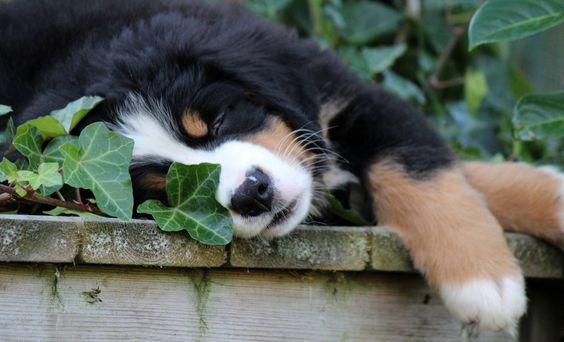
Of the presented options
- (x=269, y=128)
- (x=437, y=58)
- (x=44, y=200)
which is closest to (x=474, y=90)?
(x=437, y=58)

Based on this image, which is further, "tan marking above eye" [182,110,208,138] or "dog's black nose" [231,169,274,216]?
"tan marking above eye" [182,110,208,138]

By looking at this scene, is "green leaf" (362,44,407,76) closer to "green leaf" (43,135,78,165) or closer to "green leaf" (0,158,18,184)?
"green leaf" (43,135,78,165)

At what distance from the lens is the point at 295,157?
2.87 metres

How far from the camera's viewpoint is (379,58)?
16.6ft

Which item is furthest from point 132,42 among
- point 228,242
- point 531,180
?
point 531,180

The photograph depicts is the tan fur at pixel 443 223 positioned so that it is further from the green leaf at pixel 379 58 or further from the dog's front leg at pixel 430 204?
the green leaf at pixel 379 58

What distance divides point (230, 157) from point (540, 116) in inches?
46.1

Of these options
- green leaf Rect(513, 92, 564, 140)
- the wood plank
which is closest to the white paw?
the wood plank

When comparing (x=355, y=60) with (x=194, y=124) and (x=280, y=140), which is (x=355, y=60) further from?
(x=194, y=124)

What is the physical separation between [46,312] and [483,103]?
3.86 meters

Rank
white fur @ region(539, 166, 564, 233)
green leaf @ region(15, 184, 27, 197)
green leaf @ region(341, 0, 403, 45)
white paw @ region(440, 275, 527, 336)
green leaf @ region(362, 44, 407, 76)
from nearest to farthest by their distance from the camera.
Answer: green leaf @ region(15, 184, 27, 197) < white paw @ region(440, 275, 527, 336) < white fur @ region(539, 166, 564, 233) < green leaf @ region(362, 44, 407, 76) < green leaf @ region(341, 0, 403, 45)

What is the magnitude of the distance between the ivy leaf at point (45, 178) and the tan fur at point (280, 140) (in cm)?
67

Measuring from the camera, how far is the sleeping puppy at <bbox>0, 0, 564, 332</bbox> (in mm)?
2672

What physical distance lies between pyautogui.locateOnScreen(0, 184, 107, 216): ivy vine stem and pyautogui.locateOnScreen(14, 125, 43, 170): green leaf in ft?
0.46
